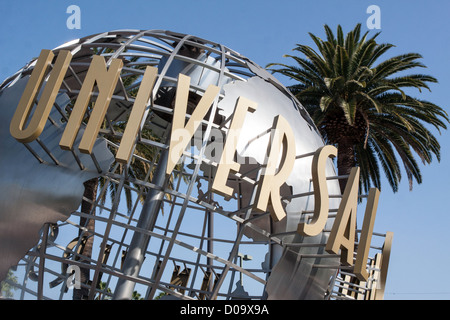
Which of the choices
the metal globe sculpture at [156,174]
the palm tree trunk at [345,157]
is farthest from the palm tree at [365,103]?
the metal globe sculpture at [156,174]

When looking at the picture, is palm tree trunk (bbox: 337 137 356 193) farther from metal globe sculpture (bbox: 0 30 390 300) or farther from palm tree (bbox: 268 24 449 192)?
metal globe sculpture (bbox: 0 30 390 300)

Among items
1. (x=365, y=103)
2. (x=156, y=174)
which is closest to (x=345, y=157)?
(x=365, y=103)

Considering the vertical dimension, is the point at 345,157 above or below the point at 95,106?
above

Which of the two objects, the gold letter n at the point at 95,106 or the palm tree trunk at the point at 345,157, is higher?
the palm tree trunk at the point at 345,157

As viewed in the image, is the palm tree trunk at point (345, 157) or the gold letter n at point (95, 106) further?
the palm tree trunk at point (345, 157)

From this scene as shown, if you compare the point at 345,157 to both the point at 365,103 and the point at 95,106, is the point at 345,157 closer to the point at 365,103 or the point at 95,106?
the point at 365,103

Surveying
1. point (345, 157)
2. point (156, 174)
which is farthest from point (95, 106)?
point (345, 157)

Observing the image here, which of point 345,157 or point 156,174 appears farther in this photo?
point 345,157

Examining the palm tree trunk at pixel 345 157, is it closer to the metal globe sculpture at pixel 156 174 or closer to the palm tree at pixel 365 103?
the palm tree at pixel 365 103

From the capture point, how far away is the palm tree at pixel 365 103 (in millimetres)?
16984

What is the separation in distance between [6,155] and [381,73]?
14.2 meters

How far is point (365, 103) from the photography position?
57.5 ft

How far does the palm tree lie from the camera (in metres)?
17.0
